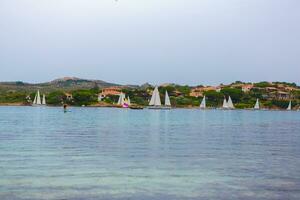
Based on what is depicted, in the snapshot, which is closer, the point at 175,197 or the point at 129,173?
the point at 175,197

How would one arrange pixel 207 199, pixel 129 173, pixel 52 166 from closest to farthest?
pixel 207 199, pixel 129 173, pixel 52 166

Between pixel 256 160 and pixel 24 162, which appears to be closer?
pixel 24 162

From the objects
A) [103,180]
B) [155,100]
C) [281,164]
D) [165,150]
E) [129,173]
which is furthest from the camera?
[155,100]

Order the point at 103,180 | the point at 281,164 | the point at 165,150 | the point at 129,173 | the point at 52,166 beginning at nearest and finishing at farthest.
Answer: the point at 103,180, the point at 129,173, the point at 52,166, the point at 281,164, the point at 165,150

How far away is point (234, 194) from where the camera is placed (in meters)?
17.3

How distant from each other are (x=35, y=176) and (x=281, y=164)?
11.3m

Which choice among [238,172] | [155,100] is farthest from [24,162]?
[155,100]

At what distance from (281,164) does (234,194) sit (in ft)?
28.9

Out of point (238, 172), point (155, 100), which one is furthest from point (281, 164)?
point (155, 100)

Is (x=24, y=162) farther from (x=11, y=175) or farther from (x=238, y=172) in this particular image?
(x=238, y=172)

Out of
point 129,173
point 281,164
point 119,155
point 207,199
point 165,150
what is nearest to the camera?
point 207,199

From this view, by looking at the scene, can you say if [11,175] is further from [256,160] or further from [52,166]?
[256,160]

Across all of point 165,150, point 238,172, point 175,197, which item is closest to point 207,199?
point 175,197

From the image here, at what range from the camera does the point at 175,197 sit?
16.5 meters
